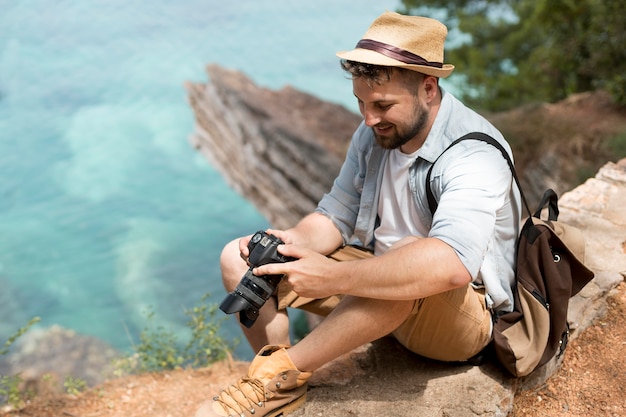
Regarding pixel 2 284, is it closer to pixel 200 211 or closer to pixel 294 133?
pixel 200 211

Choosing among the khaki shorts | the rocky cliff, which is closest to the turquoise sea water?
the rocky cliff

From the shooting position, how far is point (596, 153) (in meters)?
6.80

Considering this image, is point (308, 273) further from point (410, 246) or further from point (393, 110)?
point (393, 110)

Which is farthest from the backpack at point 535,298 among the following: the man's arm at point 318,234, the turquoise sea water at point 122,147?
the turquoise sea water at point 122,147

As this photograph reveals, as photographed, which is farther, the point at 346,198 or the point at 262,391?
the point at 346,198

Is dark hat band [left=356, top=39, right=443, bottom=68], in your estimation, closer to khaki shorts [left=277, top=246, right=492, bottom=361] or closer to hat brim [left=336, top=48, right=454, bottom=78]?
hat brim [left=336, top=48, right=454, bottom=78]

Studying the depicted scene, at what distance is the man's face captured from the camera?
7.27ft

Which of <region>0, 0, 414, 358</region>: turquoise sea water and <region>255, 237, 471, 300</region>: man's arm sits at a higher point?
<region>255, 237, 471, 300</region>: man's arm

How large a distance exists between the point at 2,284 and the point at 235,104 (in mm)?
5034

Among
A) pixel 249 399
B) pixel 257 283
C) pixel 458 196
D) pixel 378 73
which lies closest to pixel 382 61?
pixel 378 73

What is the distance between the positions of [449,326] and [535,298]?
0.35 m

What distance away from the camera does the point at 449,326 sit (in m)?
2.21

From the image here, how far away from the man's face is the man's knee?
2.36 feet

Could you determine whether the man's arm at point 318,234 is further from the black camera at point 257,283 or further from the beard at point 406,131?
the beard at point 406,131
